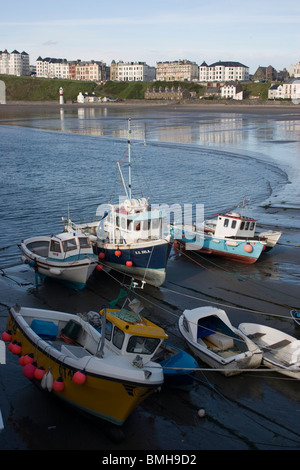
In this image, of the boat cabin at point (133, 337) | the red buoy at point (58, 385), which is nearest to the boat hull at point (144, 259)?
the boat cabin at point (133, 337)

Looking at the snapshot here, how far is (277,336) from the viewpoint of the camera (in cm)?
1448

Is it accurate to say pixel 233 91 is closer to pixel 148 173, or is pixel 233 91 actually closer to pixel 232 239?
pixel 148 173

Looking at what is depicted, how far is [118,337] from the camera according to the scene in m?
11.7

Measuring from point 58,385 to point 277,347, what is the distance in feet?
21.4

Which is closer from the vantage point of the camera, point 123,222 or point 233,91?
point 123,222

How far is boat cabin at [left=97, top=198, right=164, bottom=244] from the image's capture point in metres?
20.5

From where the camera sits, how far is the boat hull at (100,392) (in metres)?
10.6

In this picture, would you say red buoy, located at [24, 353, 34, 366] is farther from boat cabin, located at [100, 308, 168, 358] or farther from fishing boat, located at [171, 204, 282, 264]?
fishing boat, located at [171, 204, 282, 264]

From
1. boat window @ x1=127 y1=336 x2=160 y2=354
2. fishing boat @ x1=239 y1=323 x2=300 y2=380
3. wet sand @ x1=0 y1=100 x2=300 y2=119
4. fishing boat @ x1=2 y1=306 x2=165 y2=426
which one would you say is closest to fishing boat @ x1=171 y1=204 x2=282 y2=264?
fishing boat @ x1=239 y1=323 x2=300 y2=380

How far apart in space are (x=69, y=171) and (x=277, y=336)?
37.5 metres

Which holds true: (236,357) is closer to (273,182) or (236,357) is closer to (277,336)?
(277,336)

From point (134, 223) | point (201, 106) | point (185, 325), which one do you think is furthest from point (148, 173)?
point (201, 106)

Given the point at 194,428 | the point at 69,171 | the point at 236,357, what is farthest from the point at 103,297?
the point at 69,171

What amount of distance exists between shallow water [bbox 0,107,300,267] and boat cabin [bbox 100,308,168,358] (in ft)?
38.4
